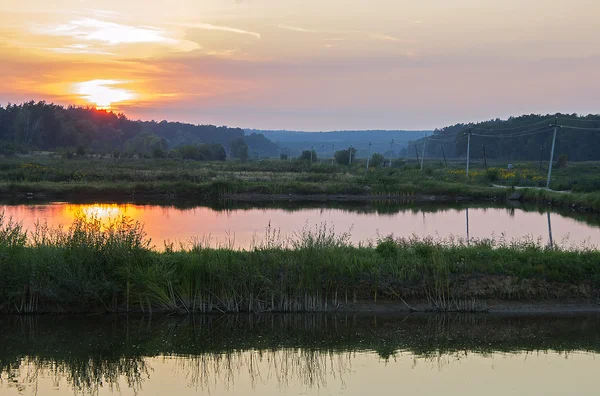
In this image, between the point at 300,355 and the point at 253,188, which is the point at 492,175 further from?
the point at 300,355

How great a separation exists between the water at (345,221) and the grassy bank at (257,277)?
646 centimetres

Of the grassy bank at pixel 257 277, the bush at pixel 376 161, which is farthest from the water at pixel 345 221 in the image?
the bush at pixel 376 161

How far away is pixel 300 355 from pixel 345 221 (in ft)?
62.9

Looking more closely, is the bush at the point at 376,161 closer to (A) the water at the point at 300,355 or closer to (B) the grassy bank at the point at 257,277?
(B) the grassy bank at the point at 257,277

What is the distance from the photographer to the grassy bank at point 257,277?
12.2m

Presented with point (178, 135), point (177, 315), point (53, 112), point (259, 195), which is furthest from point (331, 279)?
point (178, 135)

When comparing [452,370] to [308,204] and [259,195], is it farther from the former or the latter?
[259,195]

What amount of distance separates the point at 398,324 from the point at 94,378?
5539mm

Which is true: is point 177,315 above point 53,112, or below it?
below

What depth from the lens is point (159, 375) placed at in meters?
9.77

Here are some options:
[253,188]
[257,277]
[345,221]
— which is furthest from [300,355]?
[253,188]

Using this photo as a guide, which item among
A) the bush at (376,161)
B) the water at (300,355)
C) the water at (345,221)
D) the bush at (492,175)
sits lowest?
the water at (300,355)

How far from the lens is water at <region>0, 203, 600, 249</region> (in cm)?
2328

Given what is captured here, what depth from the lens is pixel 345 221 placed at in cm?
2978
